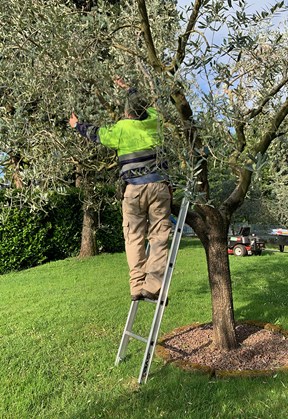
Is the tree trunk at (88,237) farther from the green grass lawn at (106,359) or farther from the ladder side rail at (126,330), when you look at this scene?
the ladder side rail at (126,330)

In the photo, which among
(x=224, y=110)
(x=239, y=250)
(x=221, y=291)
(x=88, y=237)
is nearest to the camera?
(x=224, y=110)

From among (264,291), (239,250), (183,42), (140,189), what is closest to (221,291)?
(140,189)

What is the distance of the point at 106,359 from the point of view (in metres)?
5.24

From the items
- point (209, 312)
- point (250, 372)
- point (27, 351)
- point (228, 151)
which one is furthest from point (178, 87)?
point (209, 312)

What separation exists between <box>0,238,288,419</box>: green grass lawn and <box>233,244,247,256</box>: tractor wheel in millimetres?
7824

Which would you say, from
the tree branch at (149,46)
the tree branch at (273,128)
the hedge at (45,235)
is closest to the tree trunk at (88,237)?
the hedge at (45,235)

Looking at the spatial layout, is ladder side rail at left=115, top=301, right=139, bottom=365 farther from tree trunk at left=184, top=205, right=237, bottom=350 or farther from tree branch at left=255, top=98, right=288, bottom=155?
tree branch at left=255, top=98, right=288, bottom=155

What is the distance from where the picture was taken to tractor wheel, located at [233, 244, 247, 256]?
18.9m

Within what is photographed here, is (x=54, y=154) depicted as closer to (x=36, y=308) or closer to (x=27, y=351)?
(x=27, y=351)

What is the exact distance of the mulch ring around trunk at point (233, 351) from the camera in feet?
15.3

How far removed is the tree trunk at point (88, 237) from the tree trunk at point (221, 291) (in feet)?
33.0

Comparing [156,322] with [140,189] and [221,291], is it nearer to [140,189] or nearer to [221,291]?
[221,291]

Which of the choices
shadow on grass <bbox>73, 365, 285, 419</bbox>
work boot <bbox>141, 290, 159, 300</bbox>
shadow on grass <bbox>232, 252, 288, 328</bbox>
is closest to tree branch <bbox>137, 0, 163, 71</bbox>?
work boot <bbox>141, 290, 159, 300</bbox>

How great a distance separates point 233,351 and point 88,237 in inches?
427
